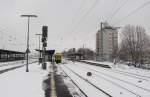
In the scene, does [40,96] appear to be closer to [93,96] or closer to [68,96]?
[68,96]

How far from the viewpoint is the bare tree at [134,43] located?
6092 cm

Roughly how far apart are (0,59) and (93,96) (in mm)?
58671

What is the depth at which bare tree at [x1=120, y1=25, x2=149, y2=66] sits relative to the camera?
60925 millimetres

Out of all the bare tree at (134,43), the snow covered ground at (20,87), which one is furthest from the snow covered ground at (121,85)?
the bare tree at (134,43)

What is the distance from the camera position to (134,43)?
6656 centimetres

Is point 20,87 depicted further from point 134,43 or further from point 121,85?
point 134,43

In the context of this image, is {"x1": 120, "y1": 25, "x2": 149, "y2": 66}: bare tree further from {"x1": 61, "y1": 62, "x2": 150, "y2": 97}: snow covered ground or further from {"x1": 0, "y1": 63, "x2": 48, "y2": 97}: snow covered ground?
{"x1": 0, "y1": 63, "x2": 48, "y2": 97}: snow covered ground

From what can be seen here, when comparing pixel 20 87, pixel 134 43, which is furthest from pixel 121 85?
pixel 134 43

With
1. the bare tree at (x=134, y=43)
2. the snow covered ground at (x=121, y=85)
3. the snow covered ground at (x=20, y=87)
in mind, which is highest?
the bare tree at (x=134, y=43)

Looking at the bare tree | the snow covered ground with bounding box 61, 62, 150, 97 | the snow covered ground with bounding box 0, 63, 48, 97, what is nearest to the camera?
the snow covered ground with bounding box 0, 63, 48, 97

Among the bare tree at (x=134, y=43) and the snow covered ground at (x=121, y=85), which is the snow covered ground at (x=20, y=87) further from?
the bare tree at (x=134, y=43)

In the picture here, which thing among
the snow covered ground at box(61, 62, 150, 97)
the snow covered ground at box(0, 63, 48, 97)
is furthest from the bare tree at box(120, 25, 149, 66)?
the snow covered ground at box(0, 63, 48, 97)

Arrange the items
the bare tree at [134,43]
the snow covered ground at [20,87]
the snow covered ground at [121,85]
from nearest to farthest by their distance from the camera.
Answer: the snow covered ground at [20,87] < the snow covered ground at [121,85] < the bare tree at [134,43]

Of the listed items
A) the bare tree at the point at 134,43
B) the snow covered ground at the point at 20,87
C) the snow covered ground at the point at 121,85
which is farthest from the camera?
the bare tree at the point at 134,43
